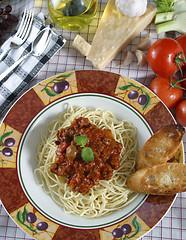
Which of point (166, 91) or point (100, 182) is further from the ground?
point (166, 91)

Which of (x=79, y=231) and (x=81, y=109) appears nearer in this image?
(x=79, y=231)

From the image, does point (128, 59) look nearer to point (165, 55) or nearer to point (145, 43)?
point (145, 43)

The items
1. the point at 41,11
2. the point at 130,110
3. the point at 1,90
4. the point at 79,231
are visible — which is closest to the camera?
the point at 79,231

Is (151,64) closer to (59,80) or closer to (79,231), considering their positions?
(59,80)

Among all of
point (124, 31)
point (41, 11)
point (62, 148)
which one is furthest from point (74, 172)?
point (41, 11)

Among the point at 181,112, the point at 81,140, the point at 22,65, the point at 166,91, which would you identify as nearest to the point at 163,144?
the point at 181,112

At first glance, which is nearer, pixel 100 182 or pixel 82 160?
pixel 82 160

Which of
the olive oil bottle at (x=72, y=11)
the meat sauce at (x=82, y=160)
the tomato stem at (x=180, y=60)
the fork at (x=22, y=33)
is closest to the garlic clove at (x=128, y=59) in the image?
the tomato stem at (x=180, y=60)
